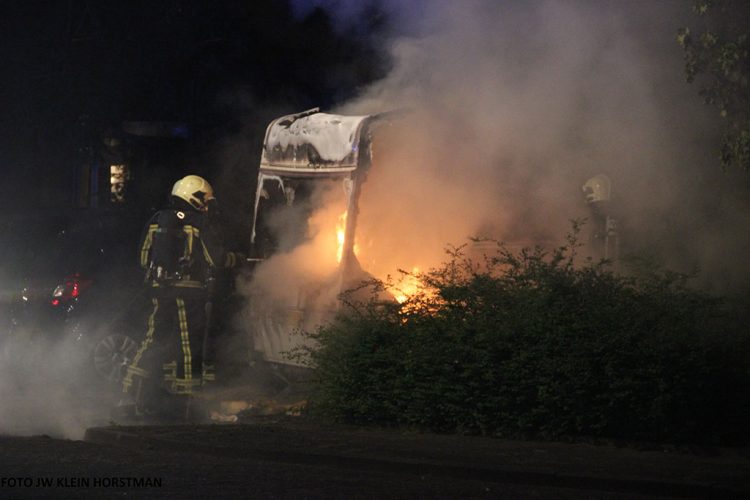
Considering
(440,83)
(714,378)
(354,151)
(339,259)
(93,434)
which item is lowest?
(93,434)

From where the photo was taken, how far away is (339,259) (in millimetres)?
13680

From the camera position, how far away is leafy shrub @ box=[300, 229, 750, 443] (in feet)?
29.0

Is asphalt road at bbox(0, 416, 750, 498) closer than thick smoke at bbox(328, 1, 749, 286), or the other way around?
asphalt road at bbox(0, 416, 750, 498)

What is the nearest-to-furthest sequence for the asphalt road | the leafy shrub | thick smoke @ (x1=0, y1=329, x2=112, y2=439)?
the asphalt road
the leafy shrub
thick smoke @ (x1=0, y1=329, x2=112, y2=439)

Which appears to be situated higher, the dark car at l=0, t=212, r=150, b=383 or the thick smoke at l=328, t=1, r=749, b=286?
the thick smoke at l=328, t=1, r=749, b=286

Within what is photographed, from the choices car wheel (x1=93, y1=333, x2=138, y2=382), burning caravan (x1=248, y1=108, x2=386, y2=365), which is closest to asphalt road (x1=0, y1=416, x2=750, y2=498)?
burning caravan (x1=248, y1=108, x2=386, y2=365)

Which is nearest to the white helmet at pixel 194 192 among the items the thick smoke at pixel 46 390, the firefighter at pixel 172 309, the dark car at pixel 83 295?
the firefighter at pixel 172 309

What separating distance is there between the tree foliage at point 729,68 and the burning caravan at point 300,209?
419 cm

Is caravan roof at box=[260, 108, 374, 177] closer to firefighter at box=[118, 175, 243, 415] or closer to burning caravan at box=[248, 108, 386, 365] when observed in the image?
burning caravan at box=[248, 108, 386, 365]

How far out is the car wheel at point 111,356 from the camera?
1388 cm

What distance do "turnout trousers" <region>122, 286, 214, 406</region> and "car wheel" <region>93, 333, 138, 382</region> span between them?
250cm

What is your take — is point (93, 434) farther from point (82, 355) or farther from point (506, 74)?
point (506, 74)

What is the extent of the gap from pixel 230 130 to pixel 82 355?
8.54 metres

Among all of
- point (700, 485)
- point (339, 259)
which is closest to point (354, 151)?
point (339, 259)
